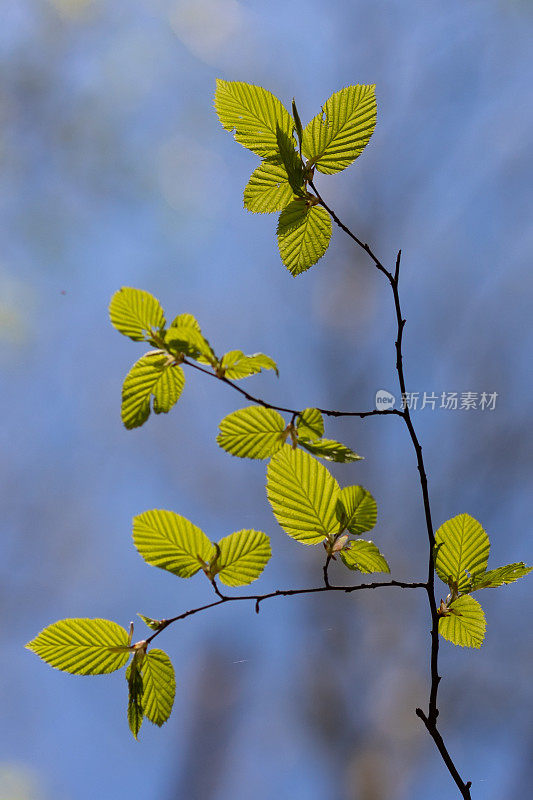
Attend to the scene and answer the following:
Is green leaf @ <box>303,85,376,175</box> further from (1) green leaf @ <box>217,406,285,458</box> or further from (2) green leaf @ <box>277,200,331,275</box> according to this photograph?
(1) green leaf @ <box>217,406,285,458</box>

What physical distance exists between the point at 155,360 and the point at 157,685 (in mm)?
163

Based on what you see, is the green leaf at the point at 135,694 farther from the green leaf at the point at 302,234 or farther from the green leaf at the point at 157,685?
the green leaf at the point at 302,234

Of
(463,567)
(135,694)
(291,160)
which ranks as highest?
(291,160)

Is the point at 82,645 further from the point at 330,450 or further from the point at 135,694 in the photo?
the point at 330,450

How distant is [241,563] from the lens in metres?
0.33

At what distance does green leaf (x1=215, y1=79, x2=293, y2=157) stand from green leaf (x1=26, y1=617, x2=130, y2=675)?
0.26 metres

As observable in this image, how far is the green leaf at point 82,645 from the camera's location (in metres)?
0.31

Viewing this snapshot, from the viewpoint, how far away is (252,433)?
0.34m

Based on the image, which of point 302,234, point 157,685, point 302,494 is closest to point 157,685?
point 157,685

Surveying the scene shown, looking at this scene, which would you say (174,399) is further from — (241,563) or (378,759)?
(378,759)

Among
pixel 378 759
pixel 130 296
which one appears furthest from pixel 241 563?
pixel 378 759

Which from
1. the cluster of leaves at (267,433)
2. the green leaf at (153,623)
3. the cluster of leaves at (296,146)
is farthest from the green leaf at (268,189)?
the green leaf at (153,623)

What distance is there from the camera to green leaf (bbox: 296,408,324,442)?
1.09 feet

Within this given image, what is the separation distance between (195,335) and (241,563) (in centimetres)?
12
